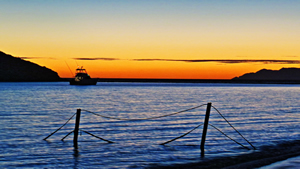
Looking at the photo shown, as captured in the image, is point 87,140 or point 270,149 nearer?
point 270,149

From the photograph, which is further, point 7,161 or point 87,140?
point 87,140

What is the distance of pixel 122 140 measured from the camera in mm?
19062

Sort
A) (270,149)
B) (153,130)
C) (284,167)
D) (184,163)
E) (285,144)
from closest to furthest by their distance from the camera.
Answer: (284,167), (184,163), (270,149), (285,144), (153,130)

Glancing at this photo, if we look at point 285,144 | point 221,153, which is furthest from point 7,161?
point 285,144

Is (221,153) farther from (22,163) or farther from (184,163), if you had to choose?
(22,163)

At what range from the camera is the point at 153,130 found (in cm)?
2283

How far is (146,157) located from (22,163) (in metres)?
5.23

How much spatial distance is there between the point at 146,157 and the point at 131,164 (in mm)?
1368

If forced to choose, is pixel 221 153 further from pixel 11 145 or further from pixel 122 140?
pixel 11 145

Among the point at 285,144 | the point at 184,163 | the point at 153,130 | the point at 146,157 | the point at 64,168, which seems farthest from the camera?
the point at 153,130

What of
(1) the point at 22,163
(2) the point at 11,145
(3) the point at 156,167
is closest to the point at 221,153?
(3) the point at 156,167

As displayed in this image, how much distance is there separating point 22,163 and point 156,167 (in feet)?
18.1

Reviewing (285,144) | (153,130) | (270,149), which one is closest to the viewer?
(270,149)

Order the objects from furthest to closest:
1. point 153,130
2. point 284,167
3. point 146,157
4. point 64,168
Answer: point 153,130, point 146,157, point 64,168, point 284,167
